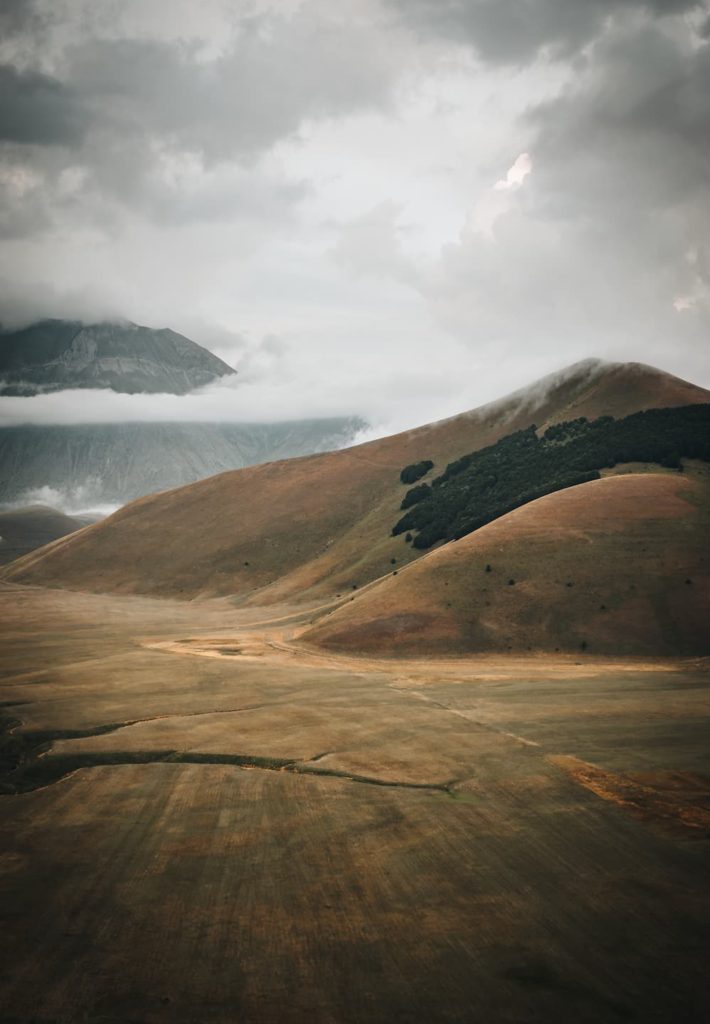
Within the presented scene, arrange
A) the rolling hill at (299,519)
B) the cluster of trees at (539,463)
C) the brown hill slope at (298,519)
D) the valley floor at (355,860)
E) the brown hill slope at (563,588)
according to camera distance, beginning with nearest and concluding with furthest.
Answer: the valley floor at (355,860) → the brown hill slope at (563,588) → the cluster of trees at (539,463) → the rolling hill at (299,519) → the brown hill slope at (298,519)

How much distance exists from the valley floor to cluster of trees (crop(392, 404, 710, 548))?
2449 inches

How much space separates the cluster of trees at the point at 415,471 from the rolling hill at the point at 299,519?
1712 millimetres

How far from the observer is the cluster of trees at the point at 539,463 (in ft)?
307

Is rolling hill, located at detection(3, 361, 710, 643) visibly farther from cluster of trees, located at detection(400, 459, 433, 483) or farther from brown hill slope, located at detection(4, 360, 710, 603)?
cluster of trees, located at detection(400, 459, 433, 483)

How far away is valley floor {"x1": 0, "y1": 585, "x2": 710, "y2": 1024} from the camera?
39.6ft

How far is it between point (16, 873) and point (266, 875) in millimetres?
6008

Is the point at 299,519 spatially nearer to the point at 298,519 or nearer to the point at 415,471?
the point at 298,519

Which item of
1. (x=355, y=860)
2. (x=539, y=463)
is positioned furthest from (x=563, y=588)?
(x=539, y=463)

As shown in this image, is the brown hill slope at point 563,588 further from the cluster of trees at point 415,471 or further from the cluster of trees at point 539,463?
the cluster of trees at point 415,471

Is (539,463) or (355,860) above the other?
(539,463)

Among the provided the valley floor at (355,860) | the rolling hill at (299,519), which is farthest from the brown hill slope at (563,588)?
the rolling hill at (299,519)

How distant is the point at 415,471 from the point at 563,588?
76.1 meters

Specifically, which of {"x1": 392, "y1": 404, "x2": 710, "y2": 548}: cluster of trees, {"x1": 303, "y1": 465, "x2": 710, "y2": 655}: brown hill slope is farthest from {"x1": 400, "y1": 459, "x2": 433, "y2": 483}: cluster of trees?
{"x1": 303, "y1": 465, "x2": 710, "y2": 655}: brown hill slope

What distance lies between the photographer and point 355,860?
17219mm
